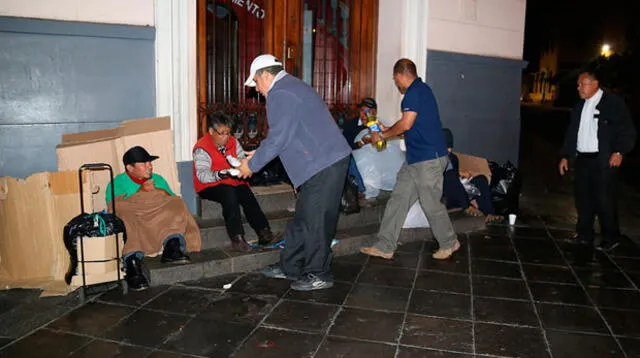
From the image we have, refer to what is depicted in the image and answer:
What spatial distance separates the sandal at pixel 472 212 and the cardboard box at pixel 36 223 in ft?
14.9

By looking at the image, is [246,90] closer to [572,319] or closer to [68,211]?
[68,211]

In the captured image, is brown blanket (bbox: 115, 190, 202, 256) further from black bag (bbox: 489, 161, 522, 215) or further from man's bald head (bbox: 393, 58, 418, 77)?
black bag (bbox: 489, 161, 522, 215)

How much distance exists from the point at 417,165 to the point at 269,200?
1700 millimetres

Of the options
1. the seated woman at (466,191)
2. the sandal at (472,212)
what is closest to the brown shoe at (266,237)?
the seated woman at (466,191)

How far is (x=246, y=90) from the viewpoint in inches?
265

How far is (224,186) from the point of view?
209 inches

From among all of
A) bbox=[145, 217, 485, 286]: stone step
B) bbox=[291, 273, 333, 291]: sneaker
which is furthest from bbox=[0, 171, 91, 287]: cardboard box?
bbox=[291, 273, 333, 291]: sneaker

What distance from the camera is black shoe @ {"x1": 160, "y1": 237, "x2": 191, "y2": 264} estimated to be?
4973 mm

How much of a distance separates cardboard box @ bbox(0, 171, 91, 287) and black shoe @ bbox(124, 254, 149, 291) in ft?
1.78

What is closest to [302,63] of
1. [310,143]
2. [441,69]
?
[441,69]

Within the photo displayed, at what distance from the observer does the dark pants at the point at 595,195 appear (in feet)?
19.8

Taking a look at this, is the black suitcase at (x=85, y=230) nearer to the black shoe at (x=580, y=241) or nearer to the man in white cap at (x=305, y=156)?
the man in white cap at (x=305, y=156)

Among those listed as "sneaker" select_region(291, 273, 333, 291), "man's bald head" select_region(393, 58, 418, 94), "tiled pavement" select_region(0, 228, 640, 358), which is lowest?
"tiled pavement" select_region(0, 228, 640, 358)

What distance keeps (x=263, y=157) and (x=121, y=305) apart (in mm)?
1631
